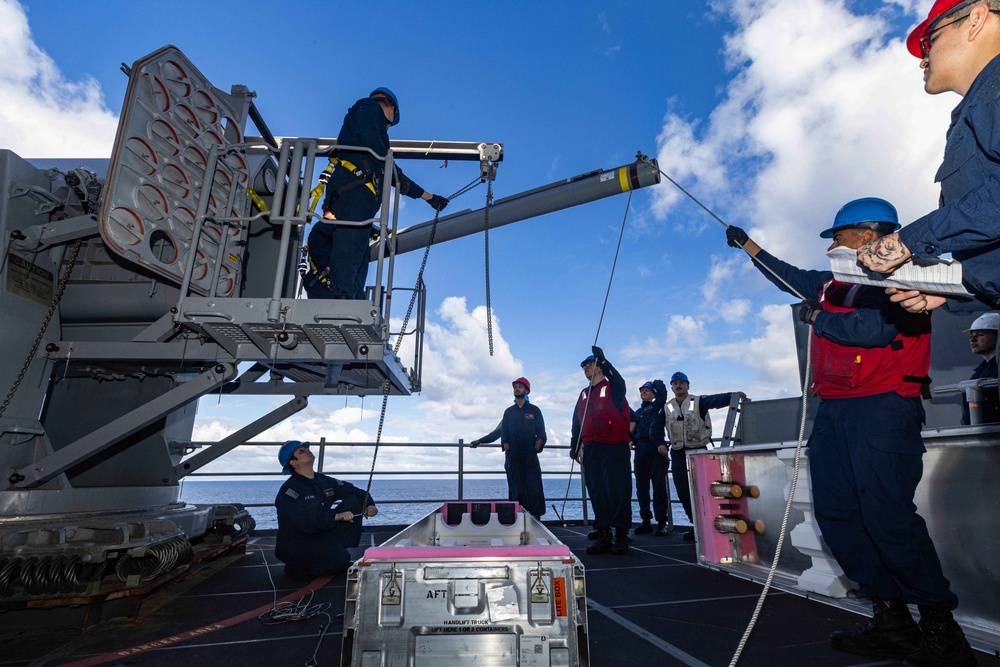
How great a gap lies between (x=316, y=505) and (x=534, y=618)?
3.00 meters

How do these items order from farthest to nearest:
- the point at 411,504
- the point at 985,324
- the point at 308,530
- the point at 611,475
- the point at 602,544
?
1. the point at 411,504
2. the point at 611,475
3. the point at 602,544
4. the point at 308,530
5. the point at 985,324

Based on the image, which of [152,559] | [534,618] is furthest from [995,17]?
[152,559]

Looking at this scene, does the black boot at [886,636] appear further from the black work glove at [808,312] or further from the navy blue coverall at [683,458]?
the navy blue coverall at [683,458]

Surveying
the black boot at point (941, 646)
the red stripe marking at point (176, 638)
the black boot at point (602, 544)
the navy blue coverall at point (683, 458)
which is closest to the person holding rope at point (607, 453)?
the black boot at point (602, 544)

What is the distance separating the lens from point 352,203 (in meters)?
3.78

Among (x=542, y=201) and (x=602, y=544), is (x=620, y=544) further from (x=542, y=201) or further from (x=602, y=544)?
(x=542, y=201)

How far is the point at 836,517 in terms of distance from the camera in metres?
2.61

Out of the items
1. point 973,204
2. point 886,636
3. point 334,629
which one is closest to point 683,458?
point 886,636

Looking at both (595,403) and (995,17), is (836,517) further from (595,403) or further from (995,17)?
(595,403)

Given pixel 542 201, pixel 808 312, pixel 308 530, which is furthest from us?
pixel 542 201

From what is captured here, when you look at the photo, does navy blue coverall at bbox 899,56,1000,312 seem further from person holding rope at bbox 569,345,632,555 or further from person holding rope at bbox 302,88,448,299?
person holding rope at bbox 569,345,632,555

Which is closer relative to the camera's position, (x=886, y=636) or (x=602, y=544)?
(x=886, y=636)

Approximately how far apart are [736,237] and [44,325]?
15.8 feet

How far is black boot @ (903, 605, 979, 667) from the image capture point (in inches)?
87.4
